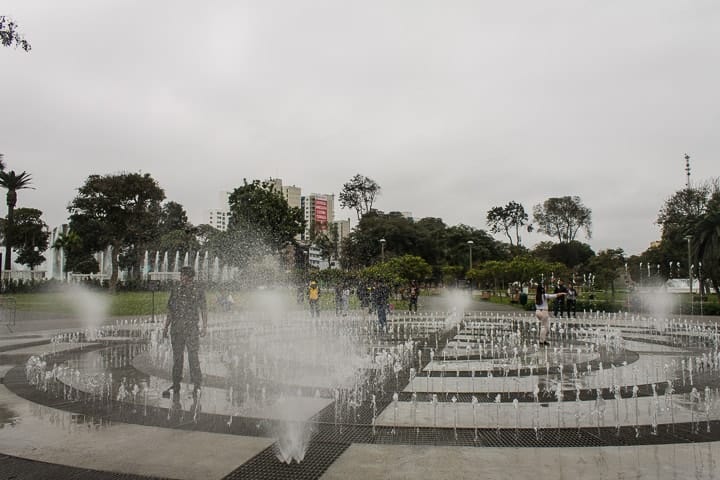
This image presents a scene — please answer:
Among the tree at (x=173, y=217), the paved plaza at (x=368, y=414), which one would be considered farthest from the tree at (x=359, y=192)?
the paved plaza at (x=368, y=414)

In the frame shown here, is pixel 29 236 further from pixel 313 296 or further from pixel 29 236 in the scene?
pixel 313 296

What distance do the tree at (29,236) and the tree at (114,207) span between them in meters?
29.8

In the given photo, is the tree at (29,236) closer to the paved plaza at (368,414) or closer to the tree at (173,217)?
the tree at (173,217)

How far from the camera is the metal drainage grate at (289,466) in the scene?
425 centimetres

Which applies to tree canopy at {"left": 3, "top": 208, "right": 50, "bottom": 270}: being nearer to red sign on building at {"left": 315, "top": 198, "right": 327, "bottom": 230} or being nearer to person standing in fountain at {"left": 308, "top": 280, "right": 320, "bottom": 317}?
person standing in fountain at {"left": 308, "top": 280, "right": 320, "bottom": 317}

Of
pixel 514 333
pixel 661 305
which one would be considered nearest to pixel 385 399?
pixel 514 333

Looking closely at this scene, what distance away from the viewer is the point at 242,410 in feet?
21.4

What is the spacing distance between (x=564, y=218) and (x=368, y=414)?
93.2m

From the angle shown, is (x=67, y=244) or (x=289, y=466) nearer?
(x=289, y=466)

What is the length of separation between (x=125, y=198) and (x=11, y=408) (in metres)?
48.0

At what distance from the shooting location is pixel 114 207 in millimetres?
49969

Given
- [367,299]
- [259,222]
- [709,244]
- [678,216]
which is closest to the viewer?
[367,299]

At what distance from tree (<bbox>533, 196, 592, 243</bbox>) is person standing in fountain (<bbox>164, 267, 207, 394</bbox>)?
9201 cm

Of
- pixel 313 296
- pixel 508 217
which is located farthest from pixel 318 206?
pixel 313 296
